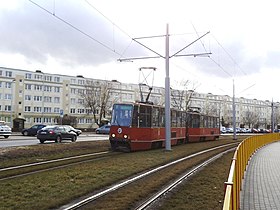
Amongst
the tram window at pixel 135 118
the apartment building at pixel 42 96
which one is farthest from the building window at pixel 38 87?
the tram window at pixel 135 118

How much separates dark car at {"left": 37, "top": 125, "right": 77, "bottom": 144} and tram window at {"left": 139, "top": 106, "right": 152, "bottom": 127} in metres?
9.47

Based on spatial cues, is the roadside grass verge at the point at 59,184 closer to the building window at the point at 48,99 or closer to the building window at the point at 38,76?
the building window at the point at 38,76

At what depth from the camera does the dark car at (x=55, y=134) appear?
93.2 feet

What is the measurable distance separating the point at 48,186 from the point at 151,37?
48.3 feet

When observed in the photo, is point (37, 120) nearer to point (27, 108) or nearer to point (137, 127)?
point (27, 108)

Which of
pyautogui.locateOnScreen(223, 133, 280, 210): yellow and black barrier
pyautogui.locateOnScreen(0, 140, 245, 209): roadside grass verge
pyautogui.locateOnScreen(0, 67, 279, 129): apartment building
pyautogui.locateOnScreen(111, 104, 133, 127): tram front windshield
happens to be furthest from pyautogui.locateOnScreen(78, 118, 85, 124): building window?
pyautogui.locateOnScreen(223, 133, 280, 210): yellow and black barrier

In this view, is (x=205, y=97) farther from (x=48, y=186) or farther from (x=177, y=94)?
(x=48, y=186)

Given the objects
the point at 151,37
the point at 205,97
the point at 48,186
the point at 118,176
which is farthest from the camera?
the point at 205,97

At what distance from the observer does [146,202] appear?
8164 mm

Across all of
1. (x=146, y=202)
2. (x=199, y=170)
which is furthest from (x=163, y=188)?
(x=199, y=170)

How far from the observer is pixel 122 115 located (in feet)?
72.0

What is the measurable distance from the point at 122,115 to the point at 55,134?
9153mm

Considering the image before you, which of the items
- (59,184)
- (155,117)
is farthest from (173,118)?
(59,184)

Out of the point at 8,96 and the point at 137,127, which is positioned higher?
the point at 8,96
